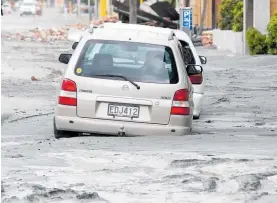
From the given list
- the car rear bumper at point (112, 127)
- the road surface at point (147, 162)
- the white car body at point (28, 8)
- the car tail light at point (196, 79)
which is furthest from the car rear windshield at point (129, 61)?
the white car body at point (28, 8)

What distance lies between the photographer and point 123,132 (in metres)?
13.3

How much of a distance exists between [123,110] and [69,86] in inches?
28.6

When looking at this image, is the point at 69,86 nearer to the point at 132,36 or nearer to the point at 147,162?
the point at 132,36

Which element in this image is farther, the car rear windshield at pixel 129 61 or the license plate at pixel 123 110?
the car rear windshield at pixel 129 61

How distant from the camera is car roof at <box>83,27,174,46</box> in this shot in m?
13.8

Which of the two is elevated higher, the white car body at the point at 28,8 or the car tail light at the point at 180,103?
the white car body at the point at 28,8

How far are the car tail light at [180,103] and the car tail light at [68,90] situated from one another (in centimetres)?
121

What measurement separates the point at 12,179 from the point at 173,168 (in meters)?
1.78

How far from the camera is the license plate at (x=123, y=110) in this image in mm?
13207

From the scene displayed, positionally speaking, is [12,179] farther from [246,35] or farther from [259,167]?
[246,35]

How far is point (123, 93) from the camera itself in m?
13.2

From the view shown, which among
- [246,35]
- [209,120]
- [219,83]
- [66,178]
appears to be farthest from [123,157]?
[246,35]

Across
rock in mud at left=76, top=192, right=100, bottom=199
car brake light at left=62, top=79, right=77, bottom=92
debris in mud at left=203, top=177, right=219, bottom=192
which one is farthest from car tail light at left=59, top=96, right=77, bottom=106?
rock in mud at left=76, top=192, right=100, bottom=199

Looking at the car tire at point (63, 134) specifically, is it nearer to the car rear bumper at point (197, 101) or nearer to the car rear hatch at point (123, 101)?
the car rear hatch at point (123, 101)
